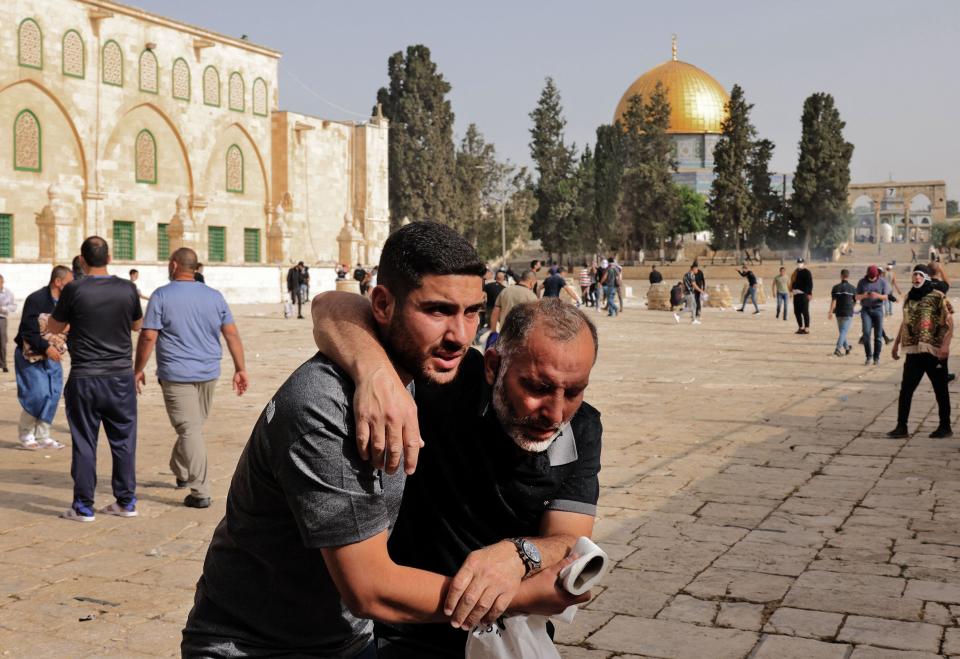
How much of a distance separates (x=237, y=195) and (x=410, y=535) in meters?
42.6

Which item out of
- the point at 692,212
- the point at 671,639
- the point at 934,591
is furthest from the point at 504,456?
the point at 692,212

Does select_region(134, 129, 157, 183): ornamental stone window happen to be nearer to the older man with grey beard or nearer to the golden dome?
the older man with grey beard

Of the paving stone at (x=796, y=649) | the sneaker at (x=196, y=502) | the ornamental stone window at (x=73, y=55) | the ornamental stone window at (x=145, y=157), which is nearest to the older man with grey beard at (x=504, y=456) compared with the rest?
the paving stone at (x=796, y=649)

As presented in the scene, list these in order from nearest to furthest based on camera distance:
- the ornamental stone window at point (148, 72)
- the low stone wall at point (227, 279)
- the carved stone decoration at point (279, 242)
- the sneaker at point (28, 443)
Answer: the sneaker at point (28, 443), the low stone wall at point (227, 279), the ornamental stone window at point (148, 72), the carved stone decoration at point (279, 242)

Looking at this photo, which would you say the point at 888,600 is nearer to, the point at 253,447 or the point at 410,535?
the point at 410,535

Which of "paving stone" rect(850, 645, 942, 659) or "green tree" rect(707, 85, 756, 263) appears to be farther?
"green tree" rect(707, 85, 756, 263)

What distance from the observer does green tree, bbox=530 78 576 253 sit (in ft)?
208

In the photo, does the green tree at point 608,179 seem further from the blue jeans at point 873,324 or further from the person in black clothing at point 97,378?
the person in black clothing at point 97,378

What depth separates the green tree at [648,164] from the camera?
59062 mm

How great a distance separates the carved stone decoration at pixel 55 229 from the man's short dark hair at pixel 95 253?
27110 mm

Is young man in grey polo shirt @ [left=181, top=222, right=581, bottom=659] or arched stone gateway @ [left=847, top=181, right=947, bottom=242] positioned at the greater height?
arched stone gateway @ [left=847, top=181, right=947, bottom=242]

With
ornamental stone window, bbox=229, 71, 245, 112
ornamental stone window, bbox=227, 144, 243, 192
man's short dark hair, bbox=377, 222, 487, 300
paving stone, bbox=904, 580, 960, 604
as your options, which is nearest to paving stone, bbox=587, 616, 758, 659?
paving stone, bbox=904, 580, 960, 604

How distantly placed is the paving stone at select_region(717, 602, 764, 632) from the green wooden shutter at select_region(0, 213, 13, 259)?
34639 millimetres

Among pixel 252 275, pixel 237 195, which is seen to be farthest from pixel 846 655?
pixel 237 195
